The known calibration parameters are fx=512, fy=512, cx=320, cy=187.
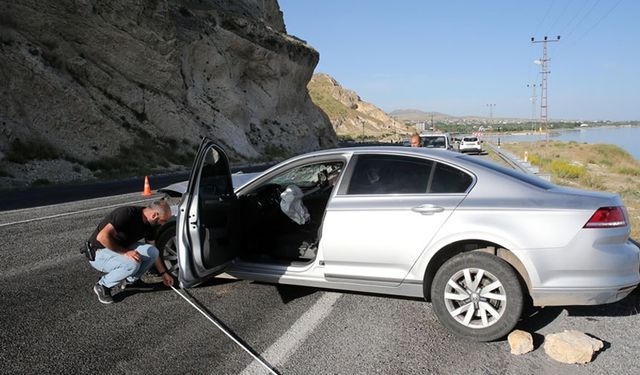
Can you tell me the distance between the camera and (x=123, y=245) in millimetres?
5004

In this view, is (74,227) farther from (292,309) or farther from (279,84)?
(279,84)

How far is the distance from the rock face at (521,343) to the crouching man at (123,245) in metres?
3.28

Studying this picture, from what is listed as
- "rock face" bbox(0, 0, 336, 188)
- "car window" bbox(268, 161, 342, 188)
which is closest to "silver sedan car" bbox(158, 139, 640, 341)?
"car window" bbox(268, 161, 342, 188)

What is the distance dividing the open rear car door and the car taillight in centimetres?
306

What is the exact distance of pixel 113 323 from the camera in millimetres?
4484

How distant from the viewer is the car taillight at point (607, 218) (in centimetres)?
389

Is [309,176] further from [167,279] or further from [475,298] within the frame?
[475,298]

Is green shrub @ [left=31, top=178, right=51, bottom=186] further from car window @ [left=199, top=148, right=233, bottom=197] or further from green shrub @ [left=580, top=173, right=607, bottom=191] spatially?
green shrub @ [left=580, top=173, right=607, bottom=191]

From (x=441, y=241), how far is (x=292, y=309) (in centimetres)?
159

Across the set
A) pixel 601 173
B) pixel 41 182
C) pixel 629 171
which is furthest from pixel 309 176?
pixel 629 171

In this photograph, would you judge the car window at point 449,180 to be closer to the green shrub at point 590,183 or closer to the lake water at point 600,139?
the green shrub at point 590,183

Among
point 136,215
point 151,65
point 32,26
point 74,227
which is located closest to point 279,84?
point 151,65

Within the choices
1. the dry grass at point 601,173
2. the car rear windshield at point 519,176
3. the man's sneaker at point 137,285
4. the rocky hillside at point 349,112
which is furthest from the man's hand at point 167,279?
the rocky hillside at point 349,112

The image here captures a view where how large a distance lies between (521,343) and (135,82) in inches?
1206
